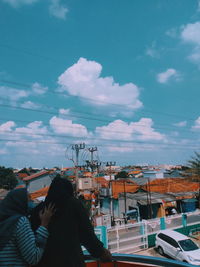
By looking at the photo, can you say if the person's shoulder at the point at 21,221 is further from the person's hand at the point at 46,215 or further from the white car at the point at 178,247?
the white car at the point at 178,247

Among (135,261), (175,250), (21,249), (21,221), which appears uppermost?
(21,221)

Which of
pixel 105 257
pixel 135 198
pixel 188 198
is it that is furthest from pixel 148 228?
pixel 105 257

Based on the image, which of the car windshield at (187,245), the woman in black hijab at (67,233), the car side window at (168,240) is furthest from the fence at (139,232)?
the woman in black hijab at (67,233)

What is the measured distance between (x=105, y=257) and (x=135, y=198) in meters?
19.8

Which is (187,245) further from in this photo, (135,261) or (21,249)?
(21,249)

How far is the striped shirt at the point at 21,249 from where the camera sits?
1.48 metres

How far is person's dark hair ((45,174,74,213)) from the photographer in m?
1.69

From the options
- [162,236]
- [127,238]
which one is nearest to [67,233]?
[127,238]

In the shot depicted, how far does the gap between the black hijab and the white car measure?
35.8 feet

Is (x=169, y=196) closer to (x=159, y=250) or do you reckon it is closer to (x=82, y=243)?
(x=159, y=250)

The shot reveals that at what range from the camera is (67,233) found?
5.37 feet

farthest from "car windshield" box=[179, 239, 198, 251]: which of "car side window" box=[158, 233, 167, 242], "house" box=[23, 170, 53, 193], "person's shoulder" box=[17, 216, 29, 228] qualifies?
"house" box=[23, 170, 53, 193]

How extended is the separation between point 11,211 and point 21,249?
26cm

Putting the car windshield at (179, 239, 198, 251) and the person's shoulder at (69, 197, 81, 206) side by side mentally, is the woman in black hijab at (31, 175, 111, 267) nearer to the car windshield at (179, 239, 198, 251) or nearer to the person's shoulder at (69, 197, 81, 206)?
the person's shoulder at (69, 197, 81, 206)
